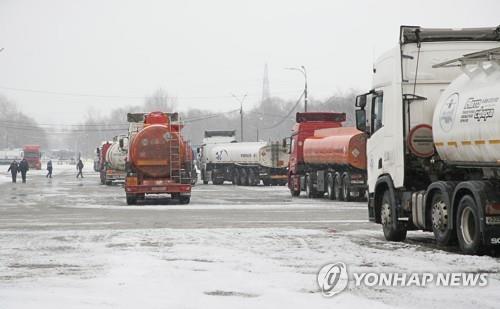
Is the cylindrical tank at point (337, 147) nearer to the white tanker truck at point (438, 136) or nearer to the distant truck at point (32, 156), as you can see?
the white tanker truck at point (438, 136)

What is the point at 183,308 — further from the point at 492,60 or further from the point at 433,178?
the point at 433,178

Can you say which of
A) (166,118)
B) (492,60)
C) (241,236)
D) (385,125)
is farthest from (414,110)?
(166,118)

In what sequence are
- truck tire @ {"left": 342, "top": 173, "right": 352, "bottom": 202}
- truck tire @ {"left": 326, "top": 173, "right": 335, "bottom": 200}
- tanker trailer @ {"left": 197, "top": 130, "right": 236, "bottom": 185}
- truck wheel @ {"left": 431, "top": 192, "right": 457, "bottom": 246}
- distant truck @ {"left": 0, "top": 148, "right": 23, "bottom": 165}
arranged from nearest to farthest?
truck wheel @ {"left": 431, "top": 192, "right": 457, "bottom": 246} < truck tire @ {"left": 342, "top": 173, "right": 352, "bottom": 202} < truck tire @ {"left": 326, "top": 173, "right": 335, "bottom": 200} < tanker trailer @ {"left": 197, "top": 130, "right": 236, "bottom": 185} < distant truck @ {"left": 0, "top": 148, "right": 23, "bottom": 165}

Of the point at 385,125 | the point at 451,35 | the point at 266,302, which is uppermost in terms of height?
the point at 451,35

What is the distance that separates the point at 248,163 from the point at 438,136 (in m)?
42.6

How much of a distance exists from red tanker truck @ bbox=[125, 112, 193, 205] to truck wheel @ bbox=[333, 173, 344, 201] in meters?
7.23

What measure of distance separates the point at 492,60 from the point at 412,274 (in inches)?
150

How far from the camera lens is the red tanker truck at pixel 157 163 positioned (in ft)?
101

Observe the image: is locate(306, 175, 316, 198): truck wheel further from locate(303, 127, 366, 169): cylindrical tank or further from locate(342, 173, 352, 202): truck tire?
locate(342, 173, 352, 202): truck tire

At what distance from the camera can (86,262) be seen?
42.5ft

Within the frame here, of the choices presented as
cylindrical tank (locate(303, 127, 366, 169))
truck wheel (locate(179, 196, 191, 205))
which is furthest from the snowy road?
cylindrical tank (locate(303, 127, 366, 169))

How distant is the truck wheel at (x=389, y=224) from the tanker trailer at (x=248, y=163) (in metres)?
36.6

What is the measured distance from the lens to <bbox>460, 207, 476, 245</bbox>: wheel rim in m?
13.7

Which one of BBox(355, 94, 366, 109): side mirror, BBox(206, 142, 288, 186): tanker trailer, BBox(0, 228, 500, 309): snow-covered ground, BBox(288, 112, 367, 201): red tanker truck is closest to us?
BBox(0, 228, 500, 309): snow-covered ground
